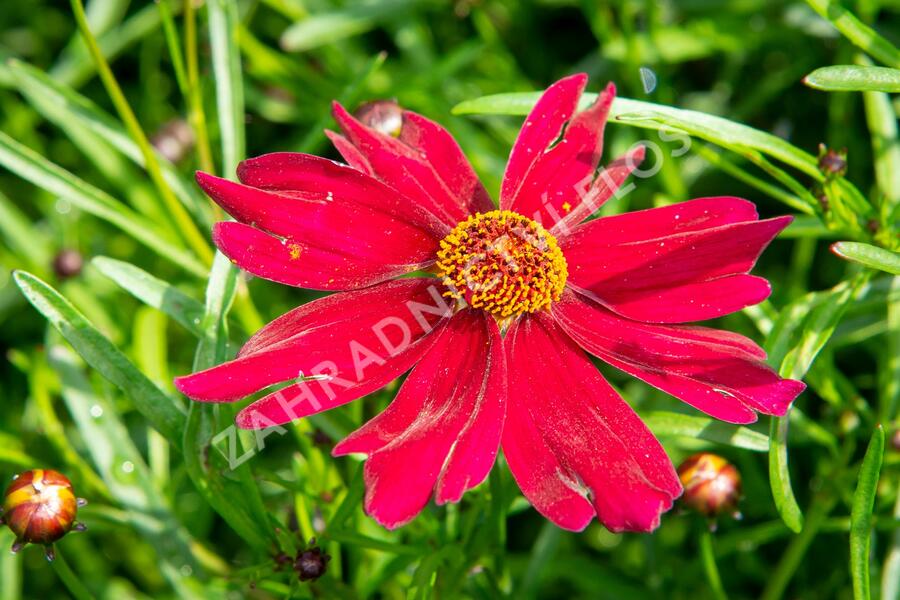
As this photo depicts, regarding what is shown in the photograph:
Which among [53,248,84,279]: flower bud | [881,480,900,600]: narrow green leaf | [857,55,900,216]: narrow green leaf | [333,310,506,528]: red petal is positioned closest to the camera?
[333,310,506,528]: red petal

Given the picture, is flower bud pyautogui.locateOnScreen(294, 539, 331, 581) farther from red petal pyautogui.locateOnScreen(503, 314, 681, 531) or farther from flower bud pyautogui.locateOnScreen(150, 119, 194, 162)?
flower bud pyautogui.locateOnScreen(150, 119, 194, 162)

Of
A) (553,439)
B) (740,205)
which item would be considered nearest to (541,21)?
(740,205)

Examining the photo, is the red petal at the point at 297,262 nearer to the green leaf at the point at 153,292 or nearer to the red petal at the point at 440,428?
the red petal at the point at 440,428

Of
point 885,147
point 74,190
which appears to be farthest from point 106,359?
point 885,147

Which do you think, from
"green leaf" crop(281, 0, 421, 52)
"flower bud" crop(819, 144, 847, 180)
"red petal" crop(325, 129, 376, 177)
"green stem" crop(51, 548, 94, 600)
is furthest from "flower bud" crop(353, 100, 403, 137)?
"green stem" crop(51, 548, 94, 600)

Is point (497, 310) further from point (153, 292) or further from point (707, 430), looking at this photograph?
point (153, 292)
